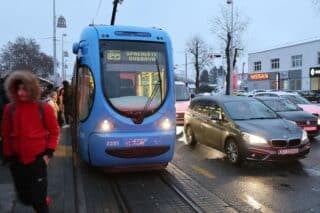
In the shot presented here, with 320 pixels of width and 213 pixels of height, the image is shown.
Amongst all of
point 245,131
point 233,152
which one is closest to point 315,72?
point 233,152

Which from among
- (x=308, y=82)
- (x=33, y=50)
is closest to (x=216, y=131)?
(x=33, y=50)

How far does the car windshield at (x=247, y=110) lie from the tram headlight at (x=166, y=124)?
246 cm

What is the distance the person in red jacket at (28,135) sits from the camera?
5.26 m

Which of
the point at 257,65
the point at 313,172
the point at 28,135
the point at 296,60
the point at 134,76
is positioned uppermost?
the point at 296,60

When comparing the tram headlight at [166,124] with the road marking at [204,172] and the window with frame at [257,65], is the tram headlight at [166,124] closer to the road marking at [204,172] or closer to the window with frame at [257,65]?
the road marking at [204,172]

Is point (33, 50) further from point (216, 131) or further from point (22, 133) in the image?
point (22, 133)

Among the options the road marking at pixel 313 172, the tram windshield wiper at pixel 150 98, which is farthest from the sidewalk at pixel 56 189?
the road marking at pixel 313 172

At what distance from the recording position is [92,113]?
30.2ft

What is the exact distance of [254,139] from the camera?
1035cm

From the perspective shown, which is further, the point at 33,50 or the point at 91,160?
the point at 33,50

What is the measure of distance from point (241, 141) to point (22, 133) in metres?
6.12

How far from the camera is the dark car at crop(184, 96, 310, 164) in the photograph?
10.3 m

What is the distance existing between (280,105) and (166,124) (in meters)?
7.69

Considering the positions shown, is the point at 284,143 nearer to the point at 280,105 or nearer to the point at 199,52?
the point at 280,105
